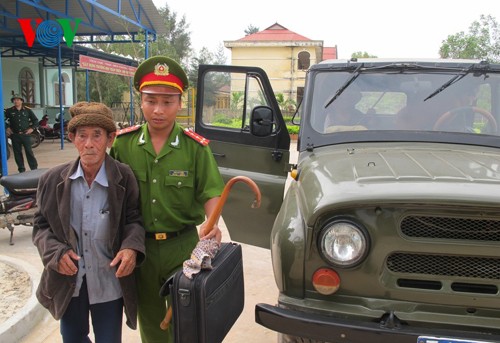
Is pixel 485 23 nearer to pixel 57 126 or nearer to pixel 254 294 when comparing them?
pixel 57 126

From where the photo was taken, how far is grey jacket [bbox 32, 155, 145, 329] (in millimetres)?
2086

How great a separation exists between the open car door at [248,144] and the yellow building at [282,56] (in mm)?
28008

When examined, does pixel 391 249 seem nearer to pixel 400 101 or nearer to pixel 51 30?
pixel 400 101

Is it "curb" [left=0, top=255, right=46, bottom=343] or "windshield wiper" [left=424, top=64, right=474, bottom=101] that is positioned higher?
"windshield wiper" [left=424, top=64, right=474, bottom=101]

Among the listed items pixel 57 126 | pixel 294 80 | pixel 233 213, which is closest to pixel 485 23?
A: pixel 294 80

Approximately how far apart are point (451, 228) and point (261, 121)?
189cm

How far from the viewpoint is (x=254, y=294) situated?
418 centimetres

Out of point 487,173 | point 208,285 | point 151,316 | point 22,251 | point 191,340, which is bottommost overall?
point 22,251

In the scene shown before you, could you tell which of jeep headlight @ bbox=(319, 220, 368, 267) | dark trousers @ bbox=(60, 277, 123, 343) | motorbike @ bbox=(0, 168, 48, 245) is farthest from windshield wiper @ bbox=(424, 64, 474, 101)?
motorbike @ bbox=(0, 168, 48, 245)

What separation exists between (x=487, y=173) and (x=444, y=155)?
0.45 m

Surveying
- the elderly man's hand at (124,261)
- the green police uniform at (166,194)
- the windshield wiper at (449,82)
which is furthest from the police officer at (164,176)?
the windshield wiper at (449,82)

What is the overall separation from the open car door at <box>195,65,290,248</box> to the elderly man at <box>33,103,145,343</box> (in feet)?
5.36

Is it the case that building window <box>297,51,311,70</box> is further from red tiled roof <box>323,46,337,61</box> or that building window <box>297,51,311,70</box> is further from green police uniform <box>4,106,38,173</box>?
green police uniform <box>4,106,38,173</box>

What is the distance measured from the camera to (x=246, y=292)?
13.9ft
